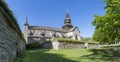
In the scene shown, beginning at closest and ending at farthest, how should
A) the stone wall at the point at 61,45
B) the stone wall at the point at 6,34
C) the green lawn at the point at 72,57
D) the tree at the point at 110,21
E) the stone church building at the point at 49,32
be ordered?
the stone wall at the point at 6,34 < the green lawn at the point at 72,57 < the tree at the point at 110,21 < the stone wall at the point at 61,45 < the stone church building at the point at 49,32

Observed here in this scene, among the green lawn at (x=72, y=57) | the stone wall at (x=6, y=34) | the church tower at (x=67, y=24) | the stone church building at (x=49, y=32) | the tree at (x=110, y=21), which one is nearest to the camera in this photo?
the stone wall at (x=6, y=34)

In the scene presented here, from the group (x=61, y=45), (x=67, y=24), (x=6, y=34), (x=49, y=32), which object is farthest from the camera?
(x=67, y=24)

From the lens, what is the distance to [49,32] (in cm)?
7306

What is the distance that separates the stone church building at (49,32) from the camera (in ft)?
223

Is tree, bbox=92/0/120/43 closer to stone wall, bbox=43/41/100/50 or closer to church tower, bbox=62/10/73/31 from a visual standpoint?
stone wall, bbox=43/41/100/50

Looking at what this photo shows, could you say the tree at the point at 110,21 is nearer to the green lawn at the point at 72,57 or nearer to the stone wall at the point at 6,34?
the green lawn at the point at 72,57

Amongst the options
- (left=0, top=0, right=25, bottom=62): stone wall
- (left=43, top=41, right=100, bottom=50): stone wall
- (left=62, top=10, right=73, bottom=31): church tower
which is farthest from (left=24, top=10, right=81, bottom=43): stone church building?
(left=0, top=0, right=25, bottom=62): stone wall

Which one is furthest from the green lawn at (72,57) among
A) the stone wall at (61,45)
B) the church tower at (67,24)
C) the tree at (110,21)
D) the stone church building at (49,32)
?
the church tower at (67,24)

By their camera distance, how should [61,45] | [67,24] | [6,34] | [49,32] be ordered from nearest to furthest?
[6,34] → [61,45] → [49,32] → [67,24]

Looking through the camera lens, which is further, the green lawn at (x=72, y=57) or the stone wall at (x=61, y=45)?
the stone wall at (x=61, y=45)

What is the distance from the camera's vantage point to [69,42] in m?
35.7

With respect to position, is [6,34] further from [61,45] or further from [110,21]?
[61,45]

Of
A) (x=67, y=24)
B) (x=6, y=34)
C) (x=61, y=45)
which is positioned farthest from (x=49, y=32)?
(x=6, y=34)

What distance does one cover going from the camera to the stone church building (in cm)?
6788
